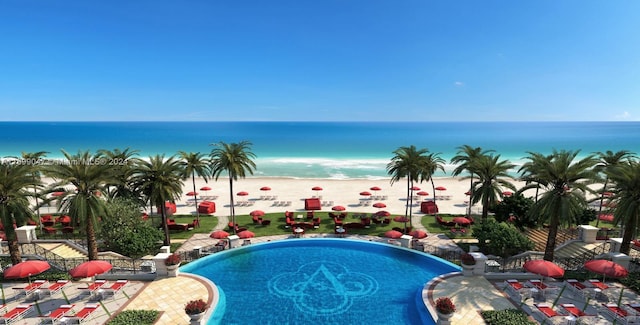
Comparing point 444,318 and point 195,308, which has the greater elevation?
point 195,308

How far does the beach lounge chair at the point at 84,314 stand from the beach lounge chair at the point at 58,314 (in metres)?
0.59

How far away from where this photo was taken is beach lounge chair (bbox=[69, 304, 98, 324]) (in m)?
15.1

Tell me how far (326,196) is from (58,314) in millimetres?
35822

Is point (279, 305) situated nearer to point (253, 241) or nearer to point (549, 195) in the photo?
point (253, 241)

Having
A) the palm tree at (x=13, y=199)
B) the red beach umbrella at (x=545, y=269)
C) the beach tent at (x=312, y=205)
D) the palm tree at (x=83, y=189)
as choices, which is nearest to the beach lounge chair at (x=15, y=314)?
the palm tree at (x=83, y=189)

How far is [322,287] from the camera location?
19328 mm

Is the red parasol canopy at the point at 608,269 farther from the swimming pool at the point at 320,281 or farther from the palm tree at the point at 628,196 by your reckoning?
the swimming pool at the point at 320,281

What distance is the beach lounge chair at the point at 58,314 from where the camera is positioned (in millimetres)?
15134

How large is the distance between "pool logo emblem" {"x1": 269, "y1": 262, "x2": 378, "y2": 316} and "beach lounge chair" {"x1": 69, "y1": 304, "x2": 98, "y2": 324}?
8.96m

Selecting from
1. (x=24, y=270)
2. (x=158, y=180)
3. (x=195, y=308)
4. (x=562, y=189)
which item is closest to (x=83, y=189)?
(x=158, y=180)

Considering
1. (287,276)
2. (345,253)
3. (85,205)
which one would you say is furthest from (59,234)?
(345,253)

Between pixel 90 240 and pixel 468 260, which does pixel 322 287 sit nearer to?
pixel 468 260

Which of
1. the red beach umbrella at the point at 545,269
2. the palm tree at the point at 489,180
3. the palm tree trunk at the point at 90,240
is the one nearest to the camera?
the red beach umbrella at the point at 545,269

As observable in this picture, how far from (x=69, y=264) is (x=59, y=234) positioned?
379 inches
